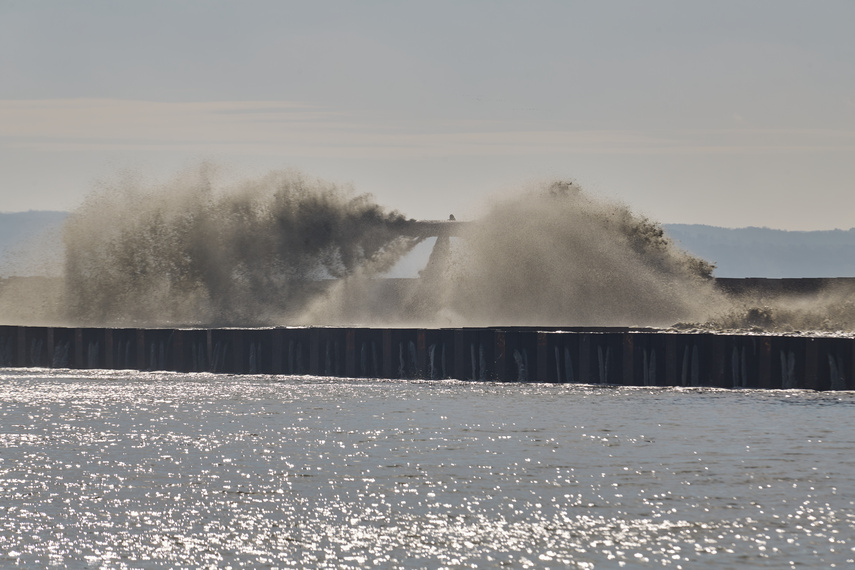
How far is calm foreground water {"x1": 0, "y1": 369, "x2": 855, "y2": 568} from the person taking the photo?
44.0 feet

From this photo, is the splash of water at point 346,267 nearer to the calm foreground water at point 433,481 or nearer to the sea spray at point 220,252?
the sea spray at point 220,252

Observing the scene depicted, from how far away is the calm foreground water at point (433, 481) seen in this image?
13.4m

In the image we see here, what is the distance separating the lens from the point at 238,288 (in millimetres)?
53812

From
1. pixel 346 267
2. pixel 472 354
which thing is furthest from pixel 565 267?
pixel 472 354

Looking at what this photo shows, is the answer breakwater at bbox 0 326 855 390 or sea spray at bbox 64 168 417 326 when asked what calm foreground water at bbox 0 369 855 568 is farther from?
sea spray at bbox 64 168 417 326

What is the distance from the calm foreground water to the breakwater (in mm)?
1864

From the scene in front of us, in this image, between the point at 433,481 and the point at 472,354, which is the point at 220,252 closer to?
the point at 472,354

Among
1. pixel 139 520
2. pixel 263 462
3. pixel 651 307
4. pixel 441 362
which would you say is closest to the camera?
pixel 139 520

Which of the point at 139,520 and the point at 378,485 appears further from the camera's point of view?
the point at 378,485

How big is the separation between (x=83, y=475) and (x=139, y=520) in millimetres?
3636

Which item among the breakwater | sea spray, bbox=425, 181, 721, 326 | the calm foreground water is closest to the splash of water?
sea spray, bbox=425, 181, 721, 326

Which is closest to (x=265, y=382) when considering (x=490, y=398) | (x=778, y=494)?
(x=490, y=398)

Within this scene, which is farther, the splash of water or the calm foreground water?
the splash of water

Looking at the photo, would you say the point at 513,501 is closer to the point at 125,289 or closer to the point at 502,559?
the point at 502,559
